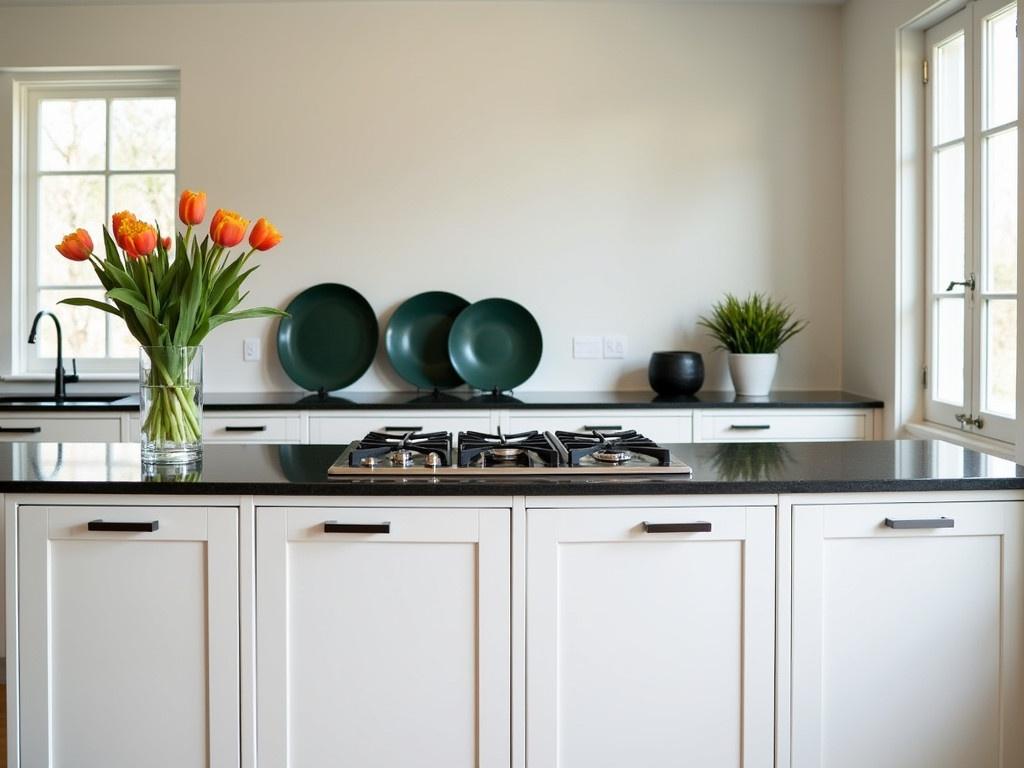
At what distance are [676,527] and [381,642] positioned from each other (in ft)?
2.11

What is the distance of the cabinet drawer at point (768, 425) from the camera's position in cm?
404

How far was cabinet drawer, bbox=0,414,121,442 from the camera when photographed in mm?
3971

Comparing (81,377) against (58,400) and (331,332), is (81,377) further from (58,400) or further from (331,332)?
(331,332)

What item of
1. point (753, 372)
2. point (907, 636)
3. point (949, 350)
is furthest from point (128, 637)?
point (949, 350)

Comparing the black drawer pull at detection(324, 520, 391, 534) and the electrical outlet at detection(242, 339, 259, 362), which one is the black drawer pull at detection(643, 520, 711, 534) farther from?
the electrical outlet at detection(242, 339, 259, 362)

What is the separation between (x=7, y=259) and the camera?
4590mm

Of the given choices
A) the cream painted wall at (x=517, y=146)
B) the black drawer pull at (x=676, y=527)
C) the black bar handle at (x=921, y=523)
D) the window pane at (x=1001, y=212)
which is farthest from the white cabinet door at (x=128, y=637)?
the window pane at (x=1001, y=212)

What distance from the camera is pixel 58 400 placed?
4.20 metres

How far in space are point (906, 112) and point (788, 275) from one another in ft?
2.88

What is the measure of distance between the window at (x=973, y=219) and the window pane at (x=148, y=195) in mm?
3135

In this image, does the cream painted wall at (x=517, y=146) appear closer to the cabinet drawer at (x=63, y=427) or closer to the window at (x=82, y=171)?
the window at (x=82, y=171)

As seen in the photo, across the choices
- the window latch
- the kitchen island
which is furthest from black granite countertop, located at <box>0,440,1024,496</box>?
the window latch

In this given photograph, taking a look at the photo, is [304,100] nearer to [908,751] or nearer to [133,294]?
[133,294]

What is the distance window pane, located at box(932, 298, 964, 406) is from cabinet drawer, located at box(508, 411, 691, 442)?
3.05 feet
